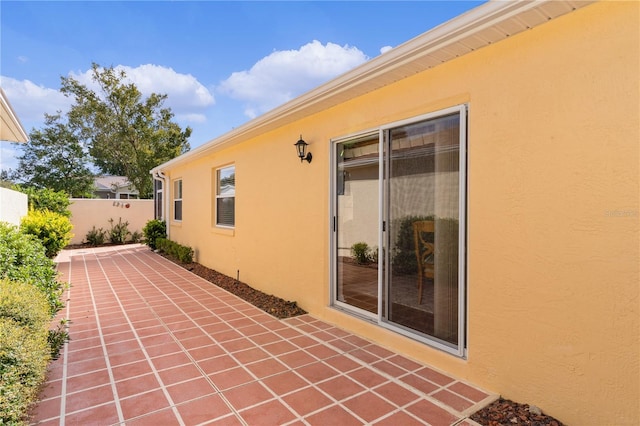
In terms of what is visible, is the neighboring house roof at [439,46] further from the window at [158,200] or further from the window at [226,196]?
the window at [158,200]

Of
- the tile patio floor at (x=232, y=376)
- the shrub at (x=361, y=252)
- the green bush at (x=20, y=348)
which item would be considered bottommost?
the tile patio floor at (x=232, y=376)

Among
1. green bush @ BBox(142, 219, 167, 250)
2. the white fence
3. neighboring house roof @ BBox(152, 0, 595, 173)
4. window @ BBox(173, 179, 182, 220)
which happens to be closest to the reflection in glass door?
neighboring house roof @ BBox(152, 0, 595, 173)

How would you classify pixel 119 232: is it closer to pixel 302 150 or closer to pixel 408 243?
pixel 302 150

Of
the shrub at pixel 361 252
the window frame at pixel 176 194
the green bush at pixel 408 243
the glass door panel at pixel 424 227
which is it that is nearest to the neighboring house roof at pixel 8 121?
the window frame at pixel 176 194

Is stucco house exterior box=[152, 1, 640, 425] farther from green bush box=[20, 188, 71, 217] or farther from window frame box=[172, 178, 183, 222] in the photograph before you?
green bush box=[20, 188, 71, 217]

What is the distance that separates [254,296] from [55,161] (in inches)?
900

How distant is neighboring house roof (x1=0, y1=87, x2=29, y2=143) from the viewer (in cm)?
531

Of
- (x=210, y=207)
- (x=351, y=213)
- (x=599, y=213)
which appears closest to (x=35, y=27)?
(x=210, y=207)

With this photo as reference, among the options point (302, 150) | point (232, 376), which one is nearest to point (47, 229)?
point (302, 150)

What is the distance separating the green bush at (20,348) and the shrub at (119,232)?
1234cm

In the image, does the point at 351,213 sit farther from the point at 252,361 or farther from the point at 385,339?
the point at 252,361

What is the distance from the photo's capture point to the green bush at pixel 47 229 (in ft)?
28.5

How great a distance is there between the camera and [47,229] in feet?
29.5

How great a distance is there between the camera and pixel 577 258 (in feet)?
7.68
